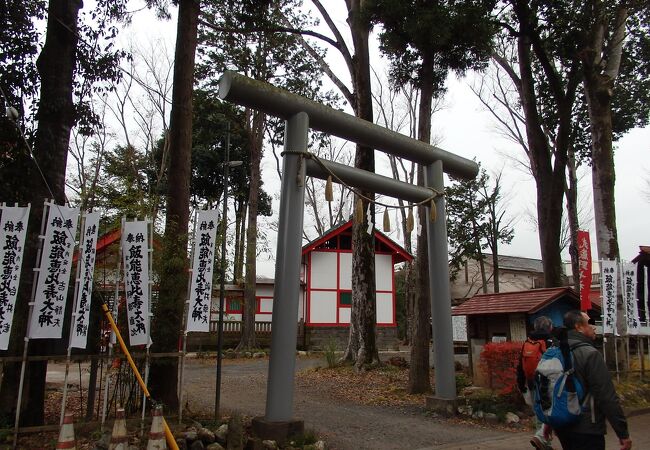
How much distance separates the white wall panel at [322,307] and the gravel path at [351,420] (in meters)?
12.2

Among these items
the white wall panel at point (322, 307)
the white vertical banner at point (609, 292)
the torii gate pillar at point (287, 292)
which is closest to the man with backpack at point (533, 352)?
the torii gate pillar at point (287, 292)

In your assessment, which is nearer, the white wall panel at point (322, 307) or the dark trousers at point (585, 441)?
the dark trousers at point (585, 441)

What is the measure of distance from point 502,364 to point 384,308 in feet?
53.4

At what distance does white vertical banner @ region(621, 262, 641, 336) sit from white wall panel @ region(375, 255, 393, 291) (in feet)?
50.5

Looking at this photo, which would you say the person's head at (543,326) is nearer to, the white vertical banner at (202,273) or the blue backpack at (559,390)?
the blue backpack at (559,390)

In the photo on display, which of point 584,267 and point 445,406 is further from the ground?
point 584,267

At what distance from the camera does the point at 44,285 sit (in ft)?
18.4

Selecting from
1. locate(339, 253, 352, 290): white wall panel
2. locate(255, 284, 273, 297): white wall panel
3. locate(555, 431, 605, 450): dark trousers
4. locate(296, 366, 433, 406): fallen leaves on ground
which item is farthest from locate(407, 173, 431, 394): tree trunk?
locate(255, 284, 273, 297): white wall panel

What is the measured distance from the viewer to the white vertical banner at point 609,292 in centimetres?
1049

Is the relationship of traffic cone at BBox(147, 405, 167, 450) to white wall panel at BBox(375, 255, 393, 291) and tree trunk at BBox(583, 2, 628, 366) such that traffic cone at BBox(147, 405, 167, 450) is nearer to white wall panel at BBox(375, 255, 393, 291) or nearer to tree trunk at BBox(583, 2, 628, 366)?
tree trunk at BBox(583, 2, 628, 366)

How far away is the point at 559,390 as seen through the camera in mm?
3816

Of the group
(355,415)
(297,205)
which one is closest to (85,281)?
(297,205)

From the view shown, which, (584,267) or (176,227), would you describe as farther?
(584,267)

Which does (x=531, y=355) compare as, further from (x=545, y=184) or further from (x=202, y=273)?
(x=545, y=184)
